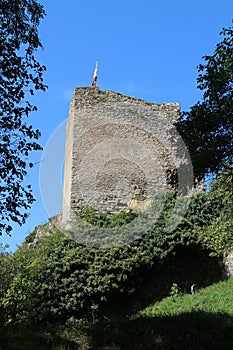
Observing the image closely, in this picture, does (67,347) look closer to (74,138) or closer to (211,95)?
(211,95)

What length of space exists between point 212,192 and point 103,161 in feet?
24.2

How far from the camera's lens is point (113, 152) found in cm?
1762

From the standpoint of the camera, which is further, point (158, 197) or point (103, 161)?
point (103, 161)

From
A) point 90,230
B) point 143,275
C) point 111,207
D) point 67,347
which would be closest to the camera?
point 67,347

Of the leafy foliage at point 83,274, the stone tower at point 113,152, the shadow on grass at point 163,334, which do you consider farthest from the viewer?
the stone tower at point 113,152

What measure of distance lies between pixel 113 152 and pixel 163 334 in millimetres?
11823

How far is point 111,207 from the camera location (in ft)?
54.5

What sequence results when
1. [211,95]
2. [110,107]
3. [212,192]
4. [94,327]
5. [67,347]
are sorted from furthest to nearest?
[110,107] < [212,192] < [211,95] < [94,327] < [67,347]

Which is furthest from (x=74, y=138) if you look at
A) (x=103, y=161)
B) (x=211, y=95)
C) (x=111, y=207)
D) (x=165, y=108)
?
(x=211, y=95)

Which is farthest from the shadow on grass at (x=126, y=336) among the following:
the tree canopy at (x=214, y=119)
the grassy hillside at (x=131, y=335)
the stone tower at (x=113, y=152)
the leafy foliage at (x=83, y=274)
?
the stone tower at (x=113, y=152)

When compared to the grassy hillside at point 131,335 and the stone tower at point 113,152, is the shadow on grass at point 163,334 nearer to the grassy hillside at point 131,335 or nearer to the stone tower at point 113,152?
the grassy hillside at point 131,335

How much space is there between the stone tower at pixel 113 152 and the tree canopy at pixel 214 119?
9.07m

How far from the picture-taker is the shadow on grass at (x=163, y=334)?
586 centimetres

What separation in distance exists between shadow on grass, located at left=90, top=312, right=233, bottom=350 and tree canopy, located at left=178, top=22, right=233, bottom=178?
8.21 ft
